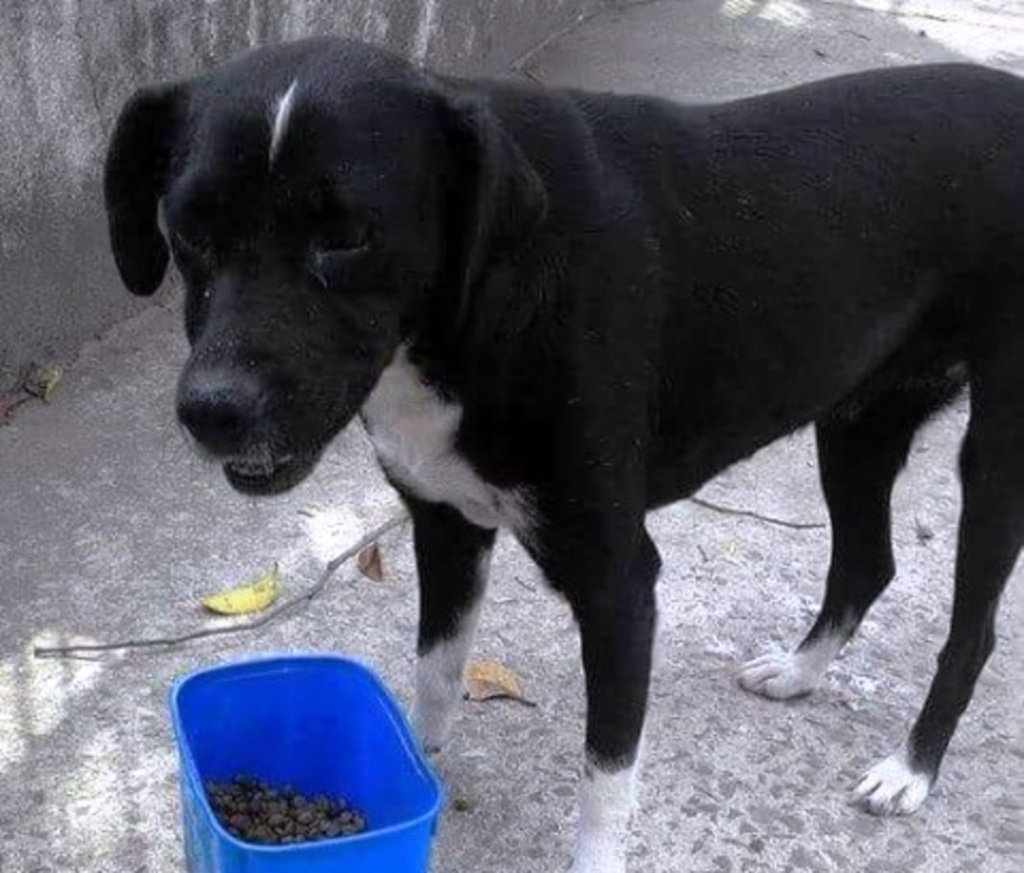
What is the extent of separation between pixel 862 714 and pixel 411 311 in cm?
163

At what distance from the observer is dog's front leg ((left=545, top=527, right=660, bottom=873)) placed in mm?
2674

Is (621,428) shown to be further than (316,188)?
Yes

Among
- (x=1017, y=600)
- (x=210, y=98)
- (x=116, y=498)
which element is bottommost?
(x=116, y=498)

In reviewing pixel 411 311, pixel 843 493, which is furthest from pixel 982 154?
pixel 411 311

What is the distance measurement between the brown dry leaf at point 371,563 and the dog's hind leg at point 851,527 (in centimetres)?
84

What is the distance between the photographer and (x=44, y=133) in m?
4.31

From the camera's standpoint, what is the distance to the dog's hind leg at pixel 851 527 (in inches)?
133

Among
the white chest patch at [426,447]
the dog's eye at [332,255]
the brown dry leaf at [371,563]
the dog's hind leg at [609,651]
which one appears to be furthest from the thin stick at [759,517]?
the dog's eye at [332,255]

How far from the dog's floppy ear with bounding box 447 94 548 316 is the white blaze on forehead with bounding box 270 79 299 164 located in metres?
A: 0.22

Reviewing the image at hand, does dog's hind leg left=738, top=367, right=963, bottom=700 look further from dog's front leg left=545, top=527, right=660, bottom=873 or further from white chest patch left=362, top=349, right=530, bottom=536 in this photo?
white chest patch left=362, top=349, right=530, bottom=536

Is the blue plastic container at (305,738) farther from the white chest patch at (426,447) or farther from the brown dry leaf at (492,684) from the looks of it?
the brown dry leaf at (492,684)

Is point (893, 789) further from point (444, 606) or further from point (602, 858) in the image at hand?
point (444, 606)

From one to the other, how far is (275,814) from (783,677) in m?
1.19

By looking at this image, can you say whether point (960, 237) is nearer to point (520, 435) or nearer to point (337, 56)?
point (520, 435)
